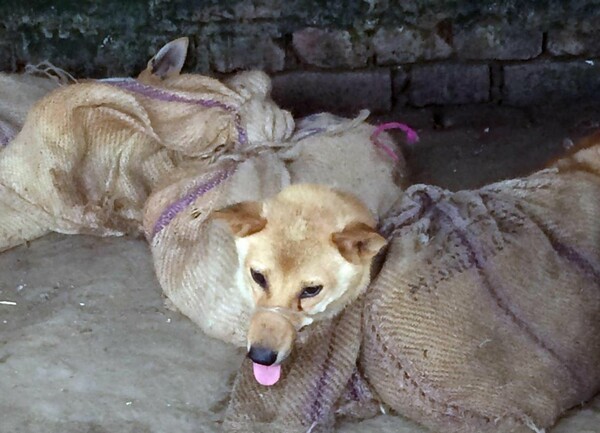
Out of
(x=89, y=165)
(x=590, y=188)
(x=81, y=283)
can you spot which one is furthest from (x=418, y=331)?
(x=89, y=165)

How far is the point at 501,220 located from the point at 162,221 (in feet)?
4.04

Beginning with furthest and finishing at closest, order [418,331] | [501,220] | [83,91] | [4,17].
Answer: [4,17]
[83,91]
[501,220]
[418,331]

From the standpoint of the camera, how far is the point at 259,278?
2.61 m

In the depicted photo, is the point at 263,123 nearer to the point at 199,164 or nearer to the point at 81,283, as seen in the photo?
the point at 199,164

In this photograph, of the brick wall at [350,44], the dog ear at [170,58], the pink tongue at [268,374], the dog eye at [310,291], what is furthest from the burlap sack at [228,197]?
the brick wall at [350,44]

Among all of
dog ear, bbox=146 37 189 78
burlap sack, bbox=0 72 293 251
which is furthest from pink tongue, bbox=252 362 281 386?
dog ear, bbox=146 37 189 78

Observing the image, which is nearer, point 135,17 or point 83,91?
point 83,91

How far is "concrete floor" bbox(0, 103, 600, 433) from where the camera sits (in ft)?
9.25

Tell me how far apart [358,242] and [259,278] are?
11.9 inches

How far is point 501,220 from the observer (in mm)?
2951

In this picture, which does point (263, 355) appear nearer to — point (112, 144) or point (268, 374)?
point (268, 374)

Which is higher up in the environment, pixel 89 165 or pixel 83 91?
pixel 83 91

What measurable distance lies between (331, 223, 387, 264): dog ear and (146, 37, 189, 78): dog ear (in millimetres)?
1841

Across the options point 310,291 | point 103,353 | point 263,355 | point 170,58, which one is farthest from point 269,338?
point 170,58
